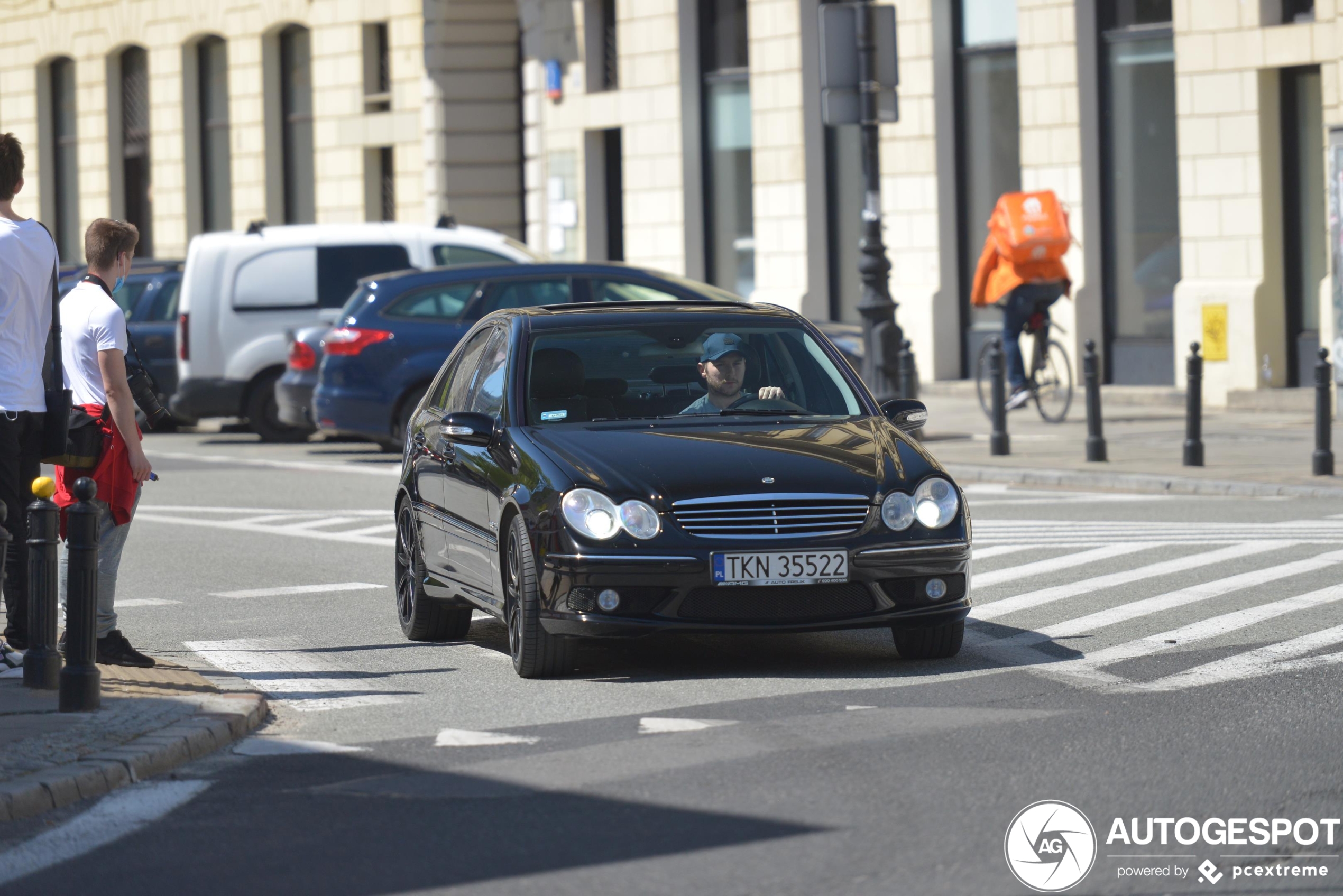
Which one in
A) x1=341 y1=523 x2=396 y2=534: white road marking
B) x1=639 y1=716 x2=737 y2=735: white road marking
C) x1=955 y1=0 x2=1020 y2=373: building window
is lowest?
x1=639 y1=716 x2=737 y2=735: white road marking

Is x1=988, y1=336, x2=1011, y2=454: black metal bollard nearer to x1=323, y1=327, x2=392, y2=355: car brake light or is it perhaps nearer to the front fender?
x1=323, y1=327, x2=392, y2=355: car brake light

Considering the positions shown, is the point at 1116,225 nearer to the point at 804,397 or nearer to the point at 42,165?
the point at 804,397

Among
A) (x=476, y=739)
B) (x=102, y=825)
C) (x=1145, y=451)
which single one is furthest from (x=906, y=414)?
(x=1145, y=451)

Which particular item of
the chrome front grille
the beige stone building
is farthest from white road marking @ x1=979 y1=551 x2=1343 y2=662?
the beige stone building

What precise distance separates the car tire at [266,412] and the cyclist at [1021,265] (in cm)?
663

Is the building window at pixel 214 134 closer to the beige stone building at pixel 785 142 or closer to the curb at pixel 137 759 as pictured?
the beige stone building at pixel 785 142

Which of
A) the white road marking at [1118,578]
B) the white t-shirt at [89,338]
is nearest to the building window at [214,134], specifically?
the white road marking at [1118,578]

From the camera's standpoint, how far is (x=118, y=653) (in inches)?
328

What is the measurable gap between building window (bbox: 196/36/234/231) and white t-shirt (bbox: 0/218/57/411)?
1218 inches

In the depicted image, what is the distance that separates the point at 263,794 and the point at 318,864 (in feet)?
2.91

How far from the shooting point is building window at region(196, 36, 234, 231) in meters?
38.2

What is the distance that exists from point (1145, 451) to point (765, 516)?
1020 cm

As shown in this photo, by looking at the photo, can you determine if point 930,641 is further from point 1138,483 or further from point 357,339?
point 357,339

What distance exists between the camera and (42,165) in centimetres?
4294
